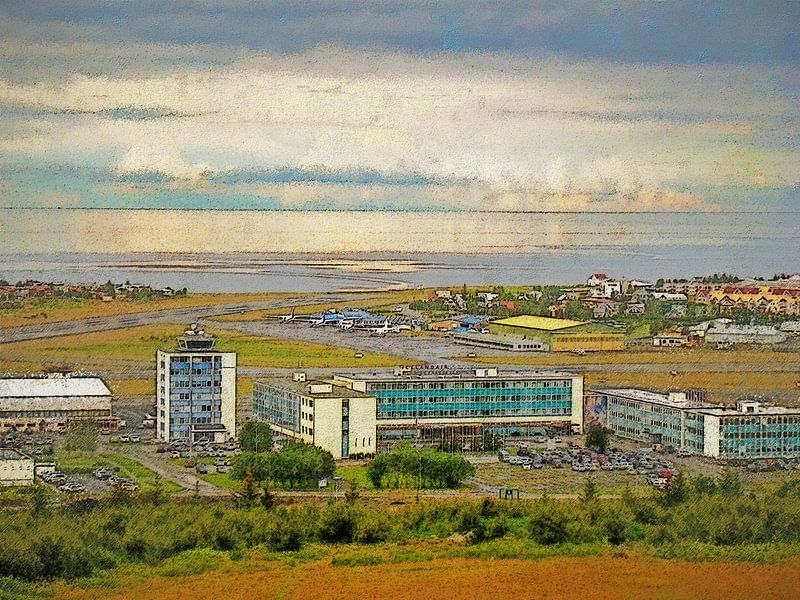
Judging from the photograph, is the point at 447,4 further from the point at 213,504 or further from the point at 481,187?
the point at 213,504

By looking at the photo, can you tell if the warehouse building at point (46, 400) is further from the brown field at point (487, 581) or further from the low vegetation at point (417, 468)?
the low vegetation at point (417, 468)

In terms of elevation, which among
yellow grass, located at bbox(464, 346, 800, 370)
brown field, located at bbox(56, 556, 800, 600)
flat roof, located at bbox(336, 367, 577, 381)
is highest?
yellow grass, located at bbox(464, 346, 800, 370)

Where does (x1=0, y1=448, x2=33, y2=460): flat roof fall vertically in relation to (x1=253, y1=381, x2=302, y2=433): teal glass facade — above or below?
below

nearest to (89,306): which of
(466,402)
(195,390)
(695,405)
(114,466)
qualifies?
(195,390)

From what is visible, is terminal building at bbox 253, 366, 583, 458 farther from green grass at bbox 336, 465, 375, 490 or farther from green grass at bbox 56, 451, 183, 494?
green grass at bbox 56, 451, 183, 494

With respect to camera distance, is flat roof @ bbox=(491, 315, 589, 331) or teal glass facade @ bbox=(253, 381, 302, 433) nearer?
teal glass facade @ bbox=(253, 381, 302, 433)

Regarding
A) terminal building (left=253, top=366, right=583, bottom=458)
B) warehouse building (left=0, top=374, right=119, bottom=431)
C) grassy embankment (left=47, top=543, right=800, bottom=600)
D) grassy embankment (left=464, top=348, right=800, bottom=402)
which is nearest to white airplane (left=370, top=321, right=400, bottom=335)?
terminal building (left=253, top=366, right=583, bottom=458)
